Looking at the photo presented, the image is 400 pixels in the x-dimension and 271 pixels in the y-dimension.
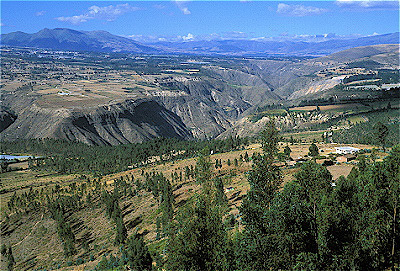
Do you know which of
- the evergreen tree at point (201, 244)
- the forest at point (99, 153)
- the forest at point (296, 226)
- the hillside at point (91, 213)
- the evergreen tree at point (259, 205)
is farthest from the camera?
the forest at point (99, 153)

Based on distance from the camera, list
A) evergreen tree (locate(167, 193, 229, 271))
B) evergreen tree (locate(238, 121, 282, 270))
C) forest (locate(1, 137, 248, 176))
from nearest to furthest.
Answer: evergreen tree (locate(238, 121, 282, 270))
evergreen tree (locate(167, 193, 229, 271))
forest (locate(1, 137, 248, 176))

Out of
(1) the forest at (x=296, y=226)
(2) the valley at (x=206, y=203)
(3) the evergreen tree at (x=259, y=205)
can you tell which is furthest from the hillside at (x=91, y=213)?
(1) the forest at (x=296, y=226)

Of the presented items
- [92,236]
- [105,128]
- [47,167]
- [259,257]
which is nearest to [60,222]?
[92,236]

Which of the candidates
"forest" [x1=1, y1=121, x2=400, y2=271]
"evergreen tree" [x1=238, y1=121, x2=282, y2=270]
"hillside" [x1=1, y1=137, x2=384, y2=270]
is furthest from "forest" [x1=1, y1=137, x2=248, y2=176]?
"forest" [x1=1, y1=121, x2=400, y2=271]

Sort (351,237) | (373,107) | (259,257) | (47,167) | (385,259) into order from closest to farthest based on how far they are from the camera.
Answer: (259,257) → (351,237) → (385,259) → (47,167) → (373,107)

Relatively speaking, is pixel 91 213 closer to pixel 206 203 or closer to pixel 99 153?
pixel 99 153

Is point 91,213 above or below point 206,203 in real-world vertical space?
below

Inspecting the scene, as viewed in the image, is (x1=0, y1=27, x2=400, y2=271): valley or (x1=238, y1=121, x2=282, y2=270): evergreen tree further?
(x1=0, y1=27, x2=400, y2=271): valley

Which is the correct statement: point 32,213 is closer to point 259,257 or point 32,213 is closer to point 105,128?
point 259,257

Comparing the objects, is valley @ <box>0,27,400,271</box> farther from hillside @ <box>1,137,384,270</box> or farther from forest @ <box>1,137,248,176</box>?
forest @ <box>1,137,248,176</box>

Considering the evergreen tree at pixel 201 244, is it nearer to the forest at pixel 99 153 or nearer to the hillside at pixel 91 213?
the hillside at pixel 91 213

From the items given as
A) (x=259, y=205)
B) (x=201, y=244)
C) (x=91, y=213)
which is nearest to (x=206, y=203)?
(x=201, y=244)
